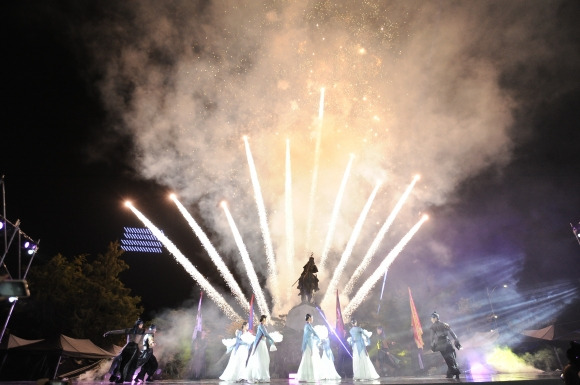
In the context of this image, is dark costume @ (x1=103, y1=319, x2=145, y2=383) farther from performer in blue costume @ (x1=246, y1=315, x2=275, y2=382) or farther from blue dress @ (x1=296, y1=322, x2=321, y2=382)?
blue dress @ (x1=296, y1=322, x2=321, y2=382)

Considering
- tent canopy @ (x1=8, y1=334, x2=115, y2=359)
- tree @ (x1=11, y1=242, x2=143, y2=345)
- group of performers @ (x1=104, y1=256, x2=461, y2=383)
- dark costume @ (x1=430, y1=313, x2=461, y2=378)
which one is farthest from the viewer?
tree @ (x1=11, y1=242, x2=143, y2=345)

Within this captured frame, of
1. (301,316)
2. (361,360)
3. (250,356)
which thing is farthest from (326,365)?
(301,316)

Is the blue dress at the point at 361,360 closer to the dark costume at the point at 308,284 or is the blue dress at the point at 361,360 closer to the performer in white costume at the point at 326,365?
the performer in white costume at the point at 326,365

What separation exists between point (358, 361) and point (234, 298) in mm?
33625

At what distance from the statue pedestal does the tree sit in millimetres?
14056

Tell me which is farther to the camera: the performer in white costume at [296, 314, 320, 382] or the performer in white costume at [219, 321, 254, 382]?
the performer in white costume at [219, 321, 254, 382]

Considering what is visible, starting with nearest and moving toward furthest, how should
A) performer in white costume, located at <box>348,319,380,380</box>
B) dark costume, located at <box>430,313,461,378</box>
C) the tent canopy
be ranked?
dark costume, located at <box>430,313,461,378</box> → performer in white costume, located at <box>348,319,380,380</box> → the tent canopy

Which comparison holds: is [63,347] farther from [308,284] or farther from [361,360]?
[361,360]

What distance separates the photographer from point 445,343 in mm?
9773

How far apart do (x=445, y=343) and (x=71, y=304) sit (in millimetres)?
26022

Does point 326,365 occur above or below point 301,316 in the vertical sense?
below

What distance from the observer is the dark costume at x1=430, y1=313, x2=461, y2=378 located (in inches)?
372

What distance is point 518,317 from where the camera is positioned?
1029 inches

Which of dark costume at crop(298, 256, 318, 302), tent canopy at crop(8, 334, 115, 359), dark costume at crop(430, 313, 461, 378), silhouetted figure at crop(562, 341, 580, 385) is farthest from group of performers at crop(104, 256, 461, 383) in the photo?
dark costume at crop(298, 256, 318, 302)
